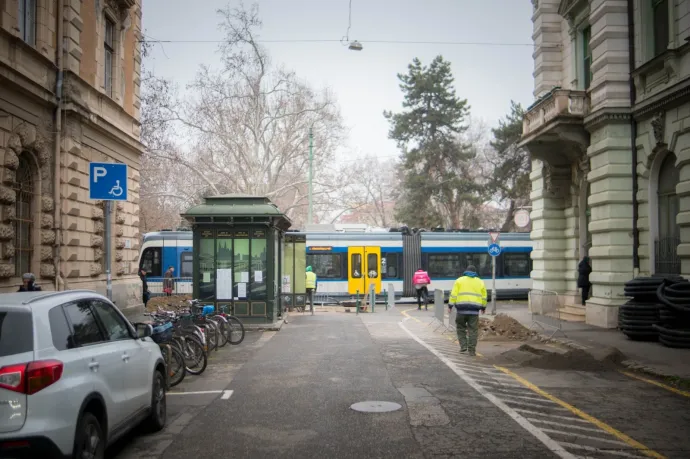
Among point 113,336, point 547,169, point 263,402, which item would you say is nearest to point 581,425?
point 263,402

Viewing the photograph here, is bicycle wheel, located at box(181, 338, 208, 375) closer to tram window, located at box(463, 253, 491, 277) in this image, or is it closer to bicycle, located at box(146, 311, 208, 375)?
bicycle, located at box(146, 311, 208, 375)

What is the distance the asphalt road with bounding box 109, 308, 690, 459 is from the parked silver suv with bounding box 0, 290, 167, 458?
0.98 m

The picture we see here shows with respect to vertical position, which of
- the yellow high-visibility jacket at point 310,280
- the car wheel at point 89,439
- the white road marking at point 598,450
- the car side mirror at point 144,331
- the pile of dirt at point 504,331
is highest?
the car side mirror at point 144,331

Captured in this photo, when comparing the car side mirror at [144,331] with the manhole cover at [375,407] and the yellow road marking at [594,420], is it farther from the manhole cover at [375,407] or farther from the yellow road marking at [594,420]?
the yellow road marking at [594,420]

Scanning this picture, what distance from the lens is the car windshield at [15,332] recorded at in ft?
16.1

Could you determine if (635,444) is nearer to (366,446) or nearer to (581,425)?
(581,425)

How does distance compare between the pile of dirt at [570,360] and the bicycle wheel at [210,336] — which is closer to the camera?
the pile of dirt at [570,360]

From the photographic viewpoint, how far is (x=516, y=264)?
33.2 meters

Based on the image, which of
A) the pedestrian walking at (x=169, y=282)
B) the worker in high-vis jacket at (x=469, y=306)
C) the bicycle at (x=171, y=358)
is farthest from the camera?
the pedestrian walking at (x=169, y=282)

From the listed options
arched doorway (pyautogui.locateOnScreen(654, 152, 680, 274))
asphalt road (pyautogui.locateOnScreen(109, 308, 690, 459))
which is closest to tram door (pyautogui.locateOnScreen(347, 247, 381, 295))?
arched doorway (pyautogui.locateOnScreen(654, 152, 680, 274))

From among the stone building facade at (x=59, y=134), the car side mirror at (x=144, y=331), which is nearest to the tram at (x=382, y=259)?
the stone building facade at (x=59, y=134)

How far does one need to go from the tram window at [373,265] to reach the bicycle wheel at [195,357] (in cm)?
1996

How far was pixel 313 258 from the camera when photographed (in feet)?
102

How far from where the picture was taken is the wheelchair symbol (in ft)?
33.3
